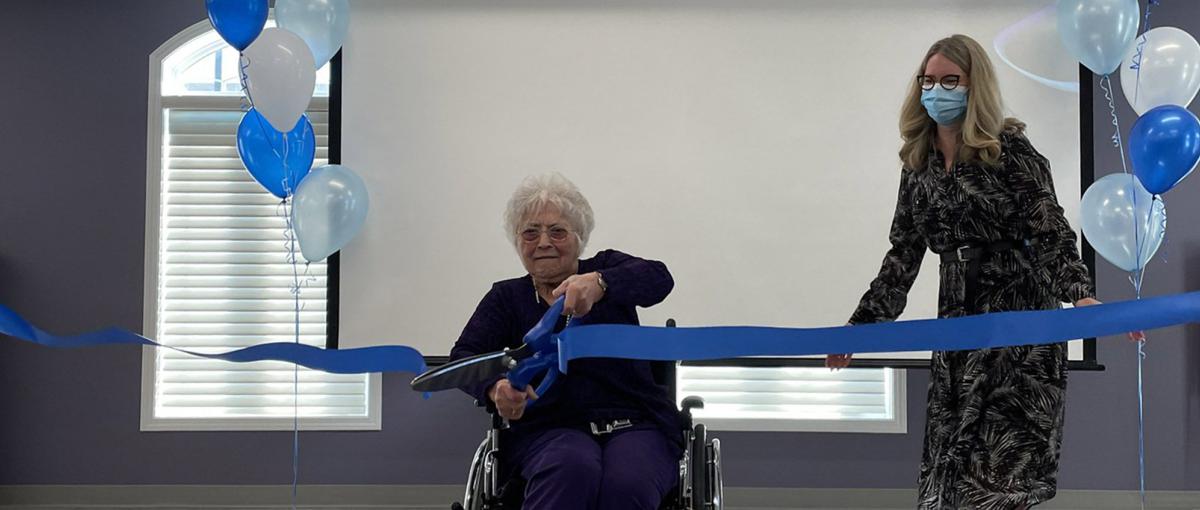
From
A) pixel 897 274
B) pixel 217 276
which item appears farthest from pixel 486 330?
pixel 217 276

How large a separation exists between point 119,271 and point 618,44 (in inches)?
90.7

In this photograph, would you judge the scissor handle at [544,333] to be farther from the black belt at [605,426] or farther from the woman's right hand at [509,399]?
the black belt at [605,426]

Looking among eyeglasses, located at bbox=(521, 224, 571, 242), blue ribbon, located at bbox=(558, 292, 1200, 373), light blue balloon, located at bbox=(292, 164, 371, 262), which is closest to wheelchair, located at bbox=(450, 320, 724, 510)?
eyeglasses, located at bbox=(521, 224, 571, 242)

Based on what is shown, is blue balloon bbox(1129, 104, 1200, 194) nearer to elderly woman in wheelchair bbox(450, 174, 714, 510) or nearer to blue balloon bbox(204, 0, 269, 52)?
elderly woman in wheelchair bbox(450, 174, 714, 510)

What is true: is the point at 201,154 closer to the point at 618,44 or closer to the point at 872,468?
the point at 618,44

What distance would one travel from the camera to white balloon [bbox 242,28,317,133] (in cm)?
313

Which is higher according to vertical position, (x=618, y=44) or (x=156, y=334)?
(x=618, y=44)

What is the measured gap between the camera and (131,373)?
13.6 feet

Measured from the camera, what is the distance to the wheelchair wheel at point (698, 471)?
207 cm

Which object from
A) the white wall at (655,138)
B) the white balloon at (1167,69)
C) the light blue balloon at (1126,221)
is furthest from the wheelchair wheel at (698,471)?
the white balloon at (1167,69)

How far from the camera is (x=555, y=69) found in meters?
3.88

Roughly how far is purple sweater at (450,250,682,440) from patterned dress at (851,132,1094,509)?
23.9 inches

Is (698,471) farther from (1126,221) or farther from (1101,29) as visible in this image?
(1101,29)

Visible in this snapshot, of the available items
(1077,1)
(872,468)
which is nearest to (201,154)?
(872,468)
